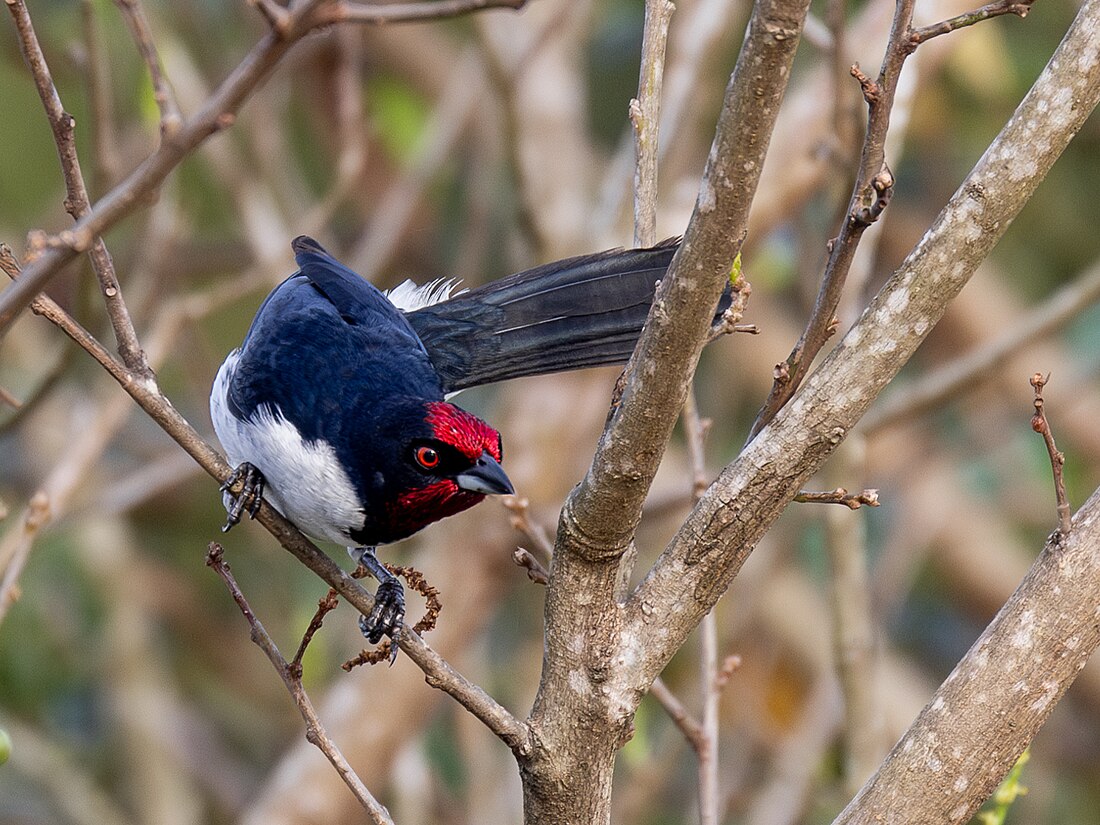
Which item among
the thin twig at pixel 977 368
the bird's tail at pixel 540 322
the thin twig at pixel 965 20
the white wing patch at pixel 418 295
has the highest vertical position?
the thin twig at pixel 977 368

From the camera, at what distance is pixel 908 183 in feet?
24.1

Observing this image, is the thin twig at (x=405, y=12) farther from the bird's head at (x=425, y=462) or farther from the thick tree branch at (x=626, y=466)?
the bird's head at (x=425, y=462)

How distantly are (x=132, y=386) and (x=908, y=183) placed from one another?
19.8 ft

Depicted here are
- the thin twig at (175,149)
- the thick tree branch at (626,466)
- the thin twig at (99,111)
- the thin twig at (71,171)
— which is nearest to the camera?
the thin twig at (175,149)

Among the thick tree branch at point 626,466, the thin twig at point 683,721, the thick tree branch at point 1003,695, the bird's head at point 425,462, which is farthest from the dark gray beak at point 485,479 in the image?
the thick tree branch at point 1003,695

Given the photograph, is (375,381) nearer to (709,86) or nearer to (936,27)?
(936,27)

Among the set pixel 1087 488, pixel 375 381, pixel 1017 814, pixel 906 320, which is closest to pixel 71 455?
pixel 375 381

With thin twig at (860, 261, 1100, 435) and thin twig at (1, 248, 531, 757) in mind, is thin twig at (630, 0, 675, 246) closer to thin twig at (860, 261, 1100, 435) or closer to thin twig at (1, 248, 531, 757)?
thin twig at (1, 248, 531, 757)

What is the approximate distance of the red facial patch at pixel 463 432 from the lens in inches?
103

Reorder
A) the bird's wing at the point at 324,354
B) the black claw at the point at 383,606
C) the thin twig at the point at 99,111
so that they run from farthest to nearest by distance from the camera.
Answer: the thin twig at the point at 99,111, the bird's wing at the point at 324,354, the black claw at the point at 383,606

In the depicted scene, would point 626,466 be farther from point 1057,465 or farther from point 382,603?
point 382,603

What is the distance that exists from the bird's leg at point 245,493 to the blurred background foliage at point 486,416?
2.67 ft

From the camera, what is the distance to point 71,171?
183cm

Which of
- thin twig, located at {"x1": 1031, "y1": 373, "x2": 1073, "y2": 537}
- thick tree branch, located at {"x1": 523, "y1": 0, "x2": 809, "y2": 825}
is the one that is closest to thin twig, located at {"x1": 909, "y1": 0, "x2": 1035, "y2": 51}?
thick tree branch, located at {"x1": 523, "y1": 0, "x2": 809, "y2": 825}
